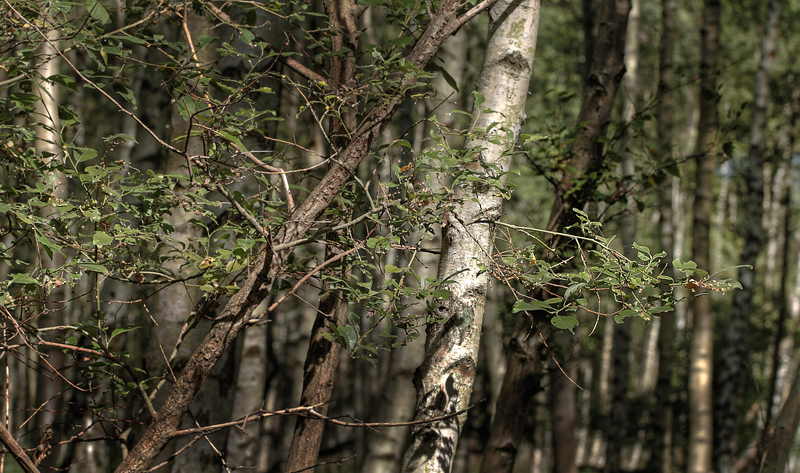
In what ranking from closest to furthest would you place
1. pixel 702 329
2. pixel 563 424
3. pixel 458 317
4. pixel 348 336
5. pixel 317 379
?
pixel 348 336
pixel 458 317
pixel 317 379
pixel 702 329
pixel 563 424

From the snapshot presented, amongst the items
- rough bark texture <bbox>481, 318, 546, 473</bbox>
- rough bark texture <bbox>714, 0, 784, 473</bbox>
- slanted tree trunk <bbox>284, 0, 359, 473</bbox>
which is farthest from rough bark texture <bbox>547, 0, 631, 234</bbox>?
rough bark texture <bbox>714, 0, 784, 473</bbox>

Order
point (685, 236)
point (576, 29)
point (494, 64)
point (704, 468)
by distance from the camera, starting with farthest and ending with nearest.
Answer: point (685, 236) < point (576, 29) < point (704, 468) < point (494, 64)

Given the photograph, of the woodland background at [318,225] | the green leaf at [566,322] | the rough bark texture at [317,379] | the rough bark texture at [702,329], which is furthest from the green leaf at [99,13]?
the rough bark texture at [702,329]

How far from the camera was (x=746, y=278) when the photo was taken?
6.25m

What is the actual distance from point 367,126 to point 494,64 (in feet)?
2.09

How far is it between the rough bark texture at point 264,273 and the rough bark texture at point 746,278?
5.88 m

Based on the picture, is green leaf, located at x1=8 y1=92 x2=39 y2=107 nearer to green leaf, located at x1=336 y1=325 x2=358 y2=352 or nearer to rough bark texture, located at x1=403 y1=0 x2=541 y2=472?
green leaf, located at x1=336 y1=325 x2=358 y2=352

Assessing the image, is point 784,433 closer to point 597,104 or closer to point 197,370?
point 597,104

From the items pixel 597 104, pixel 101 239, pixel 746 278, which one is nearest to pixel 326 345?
pixel 101 239

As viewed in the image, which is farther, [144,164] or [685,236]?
[685,236]

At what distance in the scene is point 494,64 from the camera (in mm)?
2104

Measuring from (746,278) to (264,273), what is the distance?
6358 mm

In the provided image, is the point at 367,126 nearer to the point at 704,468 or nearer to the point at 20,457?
the point at 20,457

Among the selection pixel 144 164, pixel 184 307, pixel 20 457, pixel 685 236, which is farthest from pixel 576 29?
pixel 20 457
